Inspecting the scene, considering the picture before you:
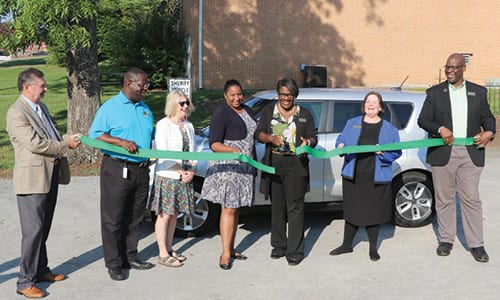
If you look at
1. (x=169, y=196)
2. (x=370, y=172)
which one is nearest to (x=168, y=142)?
(x=169, y=196)

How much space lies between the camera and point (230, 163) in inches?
217

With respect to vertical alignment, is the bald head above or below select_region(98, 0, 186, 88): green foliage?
below

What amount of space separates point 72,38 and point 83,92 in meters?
1.92

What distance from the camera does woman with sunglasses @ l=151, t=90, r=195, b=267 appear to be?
5.42 meters

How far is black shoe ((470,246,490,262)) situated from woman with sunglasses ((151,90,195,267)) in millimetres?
3004

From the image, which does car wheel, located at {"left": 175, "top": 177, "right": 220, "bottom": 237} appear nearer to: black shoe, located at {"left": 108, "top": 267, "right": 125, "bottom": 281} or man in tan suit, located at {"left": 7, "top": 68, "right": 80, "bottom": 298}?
black shoe, located at {"left": 108, "top": 267, "right": 125, "bottom": 281}

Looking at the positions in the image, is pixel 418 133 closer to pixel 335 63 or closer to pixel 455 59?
pixel 455 59

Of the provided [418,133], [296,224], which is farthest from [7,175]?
[418,133]

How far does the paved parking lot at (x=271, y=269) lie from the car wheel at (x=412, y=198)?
0.47 feet

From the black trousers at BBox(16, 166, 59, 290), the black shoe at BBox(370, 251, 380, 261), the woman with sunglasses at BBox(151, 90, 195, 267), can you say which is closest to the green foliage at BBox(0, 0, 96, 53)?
the woman with sunglasses at BBox(151, 90, 195, 267)

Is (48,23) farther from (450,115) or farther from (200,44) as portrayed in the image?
(200,44)

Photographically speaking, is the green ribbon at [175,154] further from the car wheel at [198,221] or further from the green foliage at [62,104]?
the green foliage at [62,104]

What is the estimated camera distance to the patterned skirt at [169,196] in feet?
18.0

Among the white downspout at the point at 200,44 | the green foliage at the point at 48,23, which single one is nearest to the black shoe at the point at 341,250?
the green foliage at the point at 48,23
